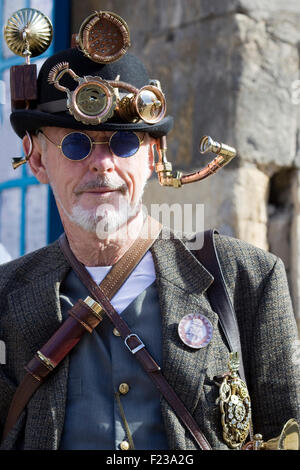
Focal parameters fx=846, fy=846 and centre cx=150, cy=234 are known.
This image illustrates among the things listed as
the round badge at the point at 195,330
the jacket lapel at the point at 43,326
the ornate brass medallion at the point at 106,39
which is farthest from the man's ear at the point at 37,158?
the round badge at the point at 195,330

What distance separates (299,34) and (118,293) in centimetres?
174

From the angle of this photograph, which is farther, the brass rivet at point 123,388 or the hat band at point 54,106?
the hat band at point 54,106

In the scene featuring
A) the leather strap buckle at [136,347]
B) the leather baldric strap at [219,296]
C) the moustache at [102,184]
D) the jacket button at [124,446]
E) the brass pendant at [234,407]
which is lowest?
the jacket button at [124,446]

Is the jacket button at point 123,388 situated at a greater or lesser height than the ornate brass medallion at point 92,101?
lesser

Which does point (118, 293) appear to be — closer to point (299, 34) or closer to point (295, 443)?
point (295, 443)

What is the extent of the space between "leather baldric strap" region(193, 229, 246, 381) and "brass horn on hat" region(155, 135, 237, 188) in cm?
18

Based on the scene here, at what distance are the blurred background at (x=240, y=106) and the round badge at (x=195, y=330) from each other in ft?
3.78

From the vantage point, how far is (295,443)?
7.43 ft

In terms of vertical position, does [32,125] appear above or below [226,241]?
above

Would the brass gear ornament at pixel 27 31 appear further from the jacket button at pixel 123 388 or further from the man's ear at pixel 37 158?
the jacket button at pixel 123 388

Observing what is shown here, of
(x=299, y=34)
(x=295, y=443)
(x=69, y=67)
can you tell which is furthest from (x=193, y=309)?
(x=299, y=34)

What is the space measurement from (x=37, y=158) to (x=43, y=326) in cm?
58

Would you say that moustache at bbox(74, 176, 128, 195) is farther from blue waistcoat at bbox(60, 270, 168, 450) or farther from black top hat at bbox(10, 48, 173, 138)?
blue waistcoat at bbox(60, 270, 168, 450)

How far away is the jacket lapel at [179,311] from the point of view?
7.69 ft
